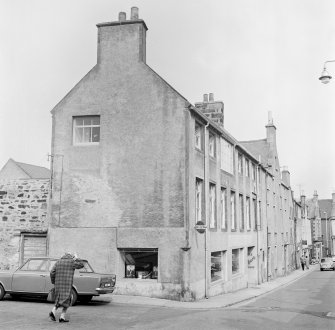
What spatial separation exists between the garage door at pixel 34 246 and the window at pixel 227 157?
978cm

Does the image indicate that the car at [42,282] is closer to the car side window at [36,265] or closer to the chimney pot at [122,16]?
the car side window at [36,265]

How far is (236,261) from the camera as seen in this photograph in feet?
86.8

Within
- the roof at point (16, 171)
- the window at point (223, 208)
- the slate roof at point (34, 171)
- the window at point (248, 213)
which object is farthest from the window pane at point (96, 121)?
the roof at point (16, 171)

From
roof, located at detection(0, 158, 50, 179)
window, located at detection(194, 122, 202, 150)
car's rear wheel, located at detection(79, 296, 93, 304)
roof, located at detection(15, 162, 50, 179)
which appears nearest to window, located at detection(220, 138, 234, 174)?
window, located at detection(194, 122, 202, 150)

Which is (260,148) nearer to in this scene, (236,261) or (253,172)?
(253,172)

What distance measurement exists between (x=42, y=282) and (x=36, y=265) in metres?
0.74

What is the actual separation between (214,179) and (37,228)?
27.9ft

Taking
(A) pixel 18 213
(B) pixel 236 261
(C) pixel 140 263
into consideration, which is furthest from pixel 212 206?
(A) pixel 18 213

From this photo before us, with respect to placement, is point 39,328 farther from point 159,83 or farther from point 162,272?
point 159,83

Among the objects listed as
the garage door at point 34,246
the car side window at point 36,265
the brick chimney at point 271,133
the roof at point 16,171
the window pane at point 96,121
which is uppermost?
the brick chimney at point 271,133

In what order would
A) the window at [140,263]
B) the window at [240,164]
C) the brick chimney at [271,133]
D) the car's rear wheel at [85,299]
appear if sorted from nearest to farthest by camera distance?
the car's rear wheel at [85,299], the window at [140,263], the window at [240,164], the brick chimney at [271,133]

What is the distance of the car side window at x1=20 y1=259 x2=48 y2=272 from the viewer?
14.8m

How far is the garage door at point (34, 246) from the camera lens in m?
19.5

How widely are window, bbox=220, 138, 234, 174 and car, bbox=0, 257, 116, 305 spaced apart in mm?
10934
